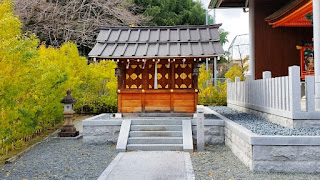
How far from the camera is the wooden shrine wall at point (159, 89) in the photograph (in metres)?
11.3

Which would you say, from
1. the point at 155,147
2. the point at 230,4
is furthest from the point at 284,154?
the point at 230,4

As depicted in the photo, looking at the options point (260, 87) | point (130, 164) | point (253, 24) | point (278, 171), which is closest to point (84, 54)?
point (253, 24)

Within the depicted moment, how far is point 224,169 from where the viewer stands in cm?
685

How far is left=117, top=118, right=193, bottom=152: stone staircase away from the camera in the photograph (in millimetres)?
9156

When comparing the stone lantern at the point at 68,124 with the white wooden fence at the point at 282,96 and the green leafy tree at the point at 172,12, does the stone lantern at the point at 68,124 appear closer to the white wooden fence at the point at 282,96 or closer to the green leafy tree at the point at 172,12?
the white wooden fence at the point at 282,96

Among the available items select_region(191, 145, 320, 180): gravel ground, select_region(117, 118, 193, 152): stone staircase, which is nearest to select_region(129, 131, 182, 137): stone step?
select_region(117, 118, 193, 152): stone staircase

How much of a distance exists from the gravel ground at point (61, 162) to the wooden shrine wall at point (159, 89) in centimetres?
211

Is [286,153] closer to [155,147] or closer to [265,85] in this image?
[155,147]

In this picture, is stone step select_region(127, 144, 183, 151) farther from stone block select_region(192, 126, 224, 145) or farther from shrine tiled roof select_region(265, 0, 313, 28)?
shrine tiled roof select_region(265, 0, 313, 28)

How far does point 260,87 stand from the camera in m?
11.0

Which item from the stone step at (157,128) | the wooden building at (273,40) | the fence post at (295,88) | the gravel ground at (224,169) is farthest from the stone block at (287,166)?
the wooden building at (273,40)

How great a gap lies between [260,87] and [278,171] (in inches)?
193

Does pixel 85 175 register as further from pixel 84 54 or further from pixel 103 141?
pixel 84 54

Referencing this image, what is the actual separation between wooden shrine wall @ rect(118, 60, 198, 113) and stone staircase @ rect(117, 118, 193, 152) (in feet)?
2.85
